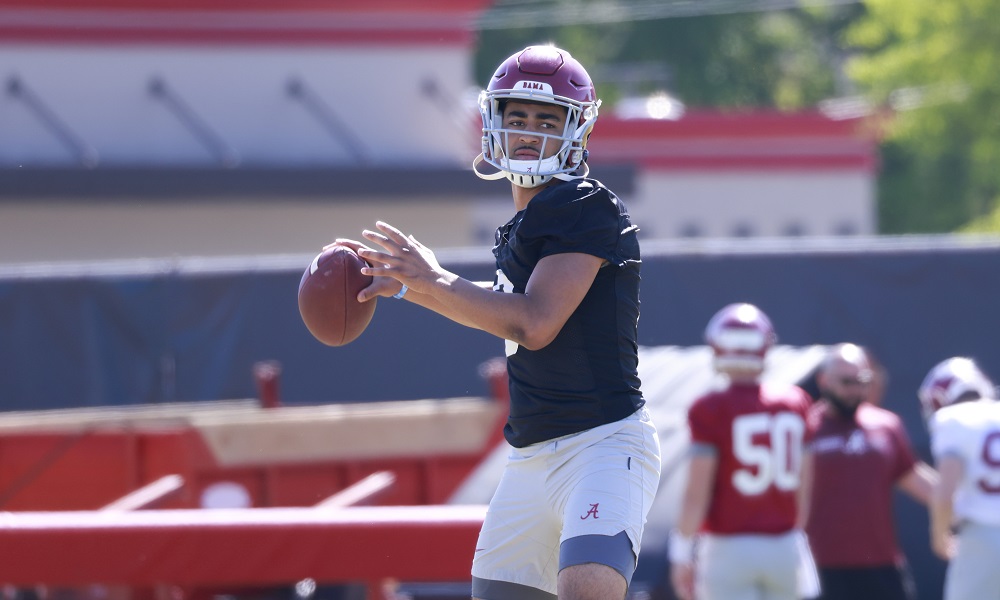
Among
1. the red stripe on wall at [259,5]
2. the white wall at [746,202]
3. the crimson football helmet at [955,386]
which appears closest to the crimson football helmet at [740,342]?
the crimson football helmet at [955,386]

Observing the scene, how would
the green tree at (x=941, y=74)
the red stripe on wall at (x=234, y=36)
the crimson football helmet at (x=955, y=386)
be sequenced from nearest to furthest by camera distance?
the crimson football helmet at (x=955, y=386)
the red stripe on wall at (x=234, y=36)
the green tree at (x=941, y=74)

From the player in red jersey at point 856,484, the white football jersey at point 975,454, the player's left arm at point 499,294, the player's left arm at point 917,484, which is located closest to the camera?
the player's left arm at point 499,294

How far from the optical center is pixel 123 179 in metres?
16.4

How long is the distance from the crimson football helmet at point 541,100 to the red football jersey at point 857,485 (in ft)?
15.1

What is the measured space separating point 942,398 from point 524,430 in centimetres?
431

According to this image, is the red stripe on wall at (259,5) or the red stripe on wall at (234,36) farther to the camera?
the red stripe on wall at (234,36)

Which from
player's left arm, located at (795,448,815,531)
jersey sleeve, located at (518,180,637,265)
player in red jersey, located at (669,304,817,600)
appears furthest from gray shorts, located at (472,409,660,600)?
player's left arm, located at (795,448,815,531)

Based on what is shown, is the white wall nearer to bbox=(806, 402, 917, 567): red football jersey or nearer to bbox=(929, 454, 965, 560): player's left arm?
bbox=(806, 402, 917, 567): red football jersey

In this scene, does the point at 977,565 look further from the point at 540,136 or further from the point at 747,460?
the point at 540,136

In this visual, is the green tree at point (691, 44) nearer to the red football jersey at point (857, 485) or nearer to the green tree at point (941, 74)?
the green tree at point (941, 74)

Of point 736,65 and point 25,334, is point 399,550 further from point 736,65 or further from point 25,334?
point 736,65

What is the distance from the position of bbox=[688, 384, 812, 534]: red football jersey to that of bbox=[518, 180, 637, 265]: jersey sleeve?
330 centimetres

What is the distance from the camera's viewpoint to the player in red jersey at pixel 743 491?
23.0ft

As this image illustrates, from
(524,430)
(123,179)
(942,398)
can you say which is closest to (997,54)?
(123,179)
